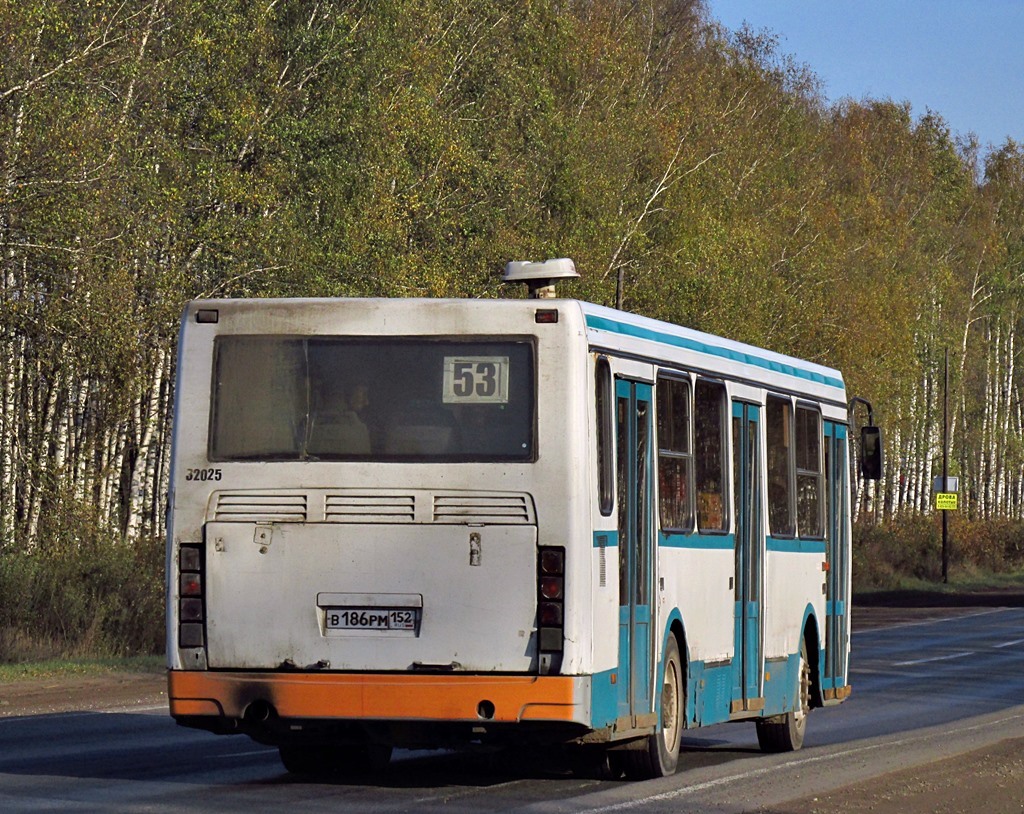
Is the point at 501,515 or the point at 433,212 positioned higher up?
the point at 433,212

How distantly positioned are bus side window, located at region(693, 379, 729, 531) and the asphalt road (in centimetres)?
172

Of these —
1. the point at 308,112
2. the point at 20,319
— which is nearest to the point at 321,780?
the point at 20,319

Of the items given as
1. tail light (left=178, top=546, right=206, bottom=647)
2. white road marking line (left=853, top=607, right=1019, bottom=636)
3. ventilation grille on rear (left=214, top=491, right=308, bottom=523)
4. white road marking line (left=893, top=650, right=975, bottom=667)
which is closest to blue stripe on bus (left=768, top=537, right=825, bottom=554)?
ventilation grille on rear (left=214, top=491, right=308, bottom=523)

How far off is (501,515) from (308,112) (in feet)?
89.4

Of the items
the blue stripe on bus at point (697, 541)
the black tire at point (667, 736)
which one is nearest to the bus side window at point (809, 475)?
the blue stripe on bus at point (697, 541)

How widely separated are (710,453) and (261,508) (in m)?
3.64

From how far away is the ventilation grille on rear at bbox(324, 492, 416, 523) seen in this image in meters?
11.5

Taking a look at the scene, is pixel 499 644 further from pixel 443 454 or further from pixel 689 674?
pixel 689 674

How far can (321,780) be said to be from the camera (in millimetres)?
12805

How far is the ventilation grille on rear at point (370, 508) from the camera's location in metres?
11.5

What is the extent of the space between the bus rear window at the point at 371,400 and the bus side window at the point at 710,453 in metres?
2.46

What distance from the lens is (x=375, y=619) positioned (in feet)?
37.6

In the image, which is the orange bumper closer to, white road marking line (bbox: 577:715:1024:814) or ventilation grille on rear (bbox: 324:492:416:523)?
white road marking line (bbox: 577:715:1024:814)

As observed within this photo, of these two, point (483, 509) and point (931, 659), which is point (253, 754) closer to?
point (483, 509)
